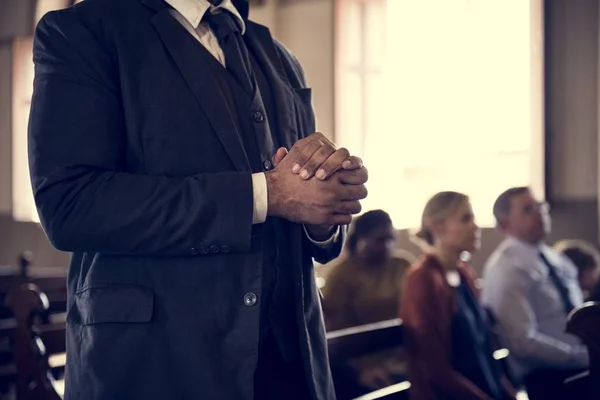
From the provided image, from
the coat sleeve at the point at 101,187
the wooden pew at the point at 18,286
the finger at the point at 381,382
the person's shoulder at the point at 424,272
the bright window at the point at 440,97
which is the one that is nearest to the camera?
the coat sleeve at the point at 101,187

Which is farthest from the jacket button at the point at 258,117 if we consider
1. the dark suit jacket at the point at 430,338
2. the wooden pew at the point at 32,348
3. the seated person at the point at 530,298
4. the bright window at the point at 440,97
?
the bright window at the point at 440,97

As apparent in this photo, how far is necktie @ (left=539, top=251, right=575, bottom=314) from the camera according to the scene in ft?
13.8

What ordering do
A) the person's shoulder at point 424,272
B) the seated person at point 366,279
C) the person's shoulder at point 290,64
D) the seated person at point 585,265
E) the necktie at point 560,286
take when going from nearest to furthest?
1. the person's shoulder at point 290,64
2. the person's shoulder at point 424,272
3. the necktie at point 560,286
4. the seated person at point 366,279
5. the seated person at point 585,265

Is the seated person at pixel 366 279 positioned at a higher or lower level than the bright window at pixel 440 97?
lower

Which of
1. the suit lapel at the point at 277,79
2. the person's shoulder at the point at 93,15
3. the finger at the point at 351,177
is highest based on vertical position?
the person's shoulder at the point at 93,15

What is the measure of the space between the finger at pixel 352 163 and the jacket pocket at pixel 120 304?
1.16ft

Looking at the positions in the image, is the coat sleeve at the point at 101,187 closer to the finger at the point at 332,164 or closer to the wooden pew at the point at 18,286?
the finger at the point at 332,164

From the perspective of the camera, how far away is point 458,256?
3.78 m

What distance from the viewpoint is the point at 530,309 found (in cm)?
395

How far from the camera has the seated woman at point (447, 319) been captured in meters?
3.13

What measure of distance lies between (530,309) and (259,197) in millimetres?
3014

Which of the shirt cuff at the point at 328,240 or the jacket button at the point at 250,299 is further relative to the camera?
the shirt cuff at the point at 328,240

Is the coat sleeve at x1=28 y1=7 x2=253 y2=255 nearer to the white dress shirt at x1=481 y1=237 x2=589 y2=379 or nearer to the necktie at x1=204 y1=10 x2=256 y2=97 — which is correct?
the necktie at x1=204 y1=10 x2=256 y2=97

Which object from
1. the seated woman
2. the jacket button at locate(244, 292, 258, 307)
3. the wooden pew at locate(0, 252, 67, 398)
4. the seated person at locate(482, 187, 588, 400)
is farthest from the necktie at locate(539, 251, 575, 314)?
the jacket button at locate(244, 292, 258, 307)
